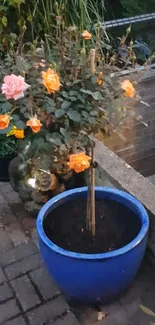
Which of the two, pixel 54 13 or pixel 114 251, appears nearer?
pixel 114 251

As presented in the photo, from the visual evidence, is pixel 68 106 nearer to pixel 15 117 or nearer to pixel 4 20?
pixel 15 117

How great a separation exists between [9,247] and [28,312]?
474mm

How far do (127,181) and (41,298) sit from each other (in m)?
0.73

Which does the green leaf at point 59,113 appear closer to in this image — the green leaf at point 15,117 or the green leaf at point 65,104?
the green leaf at point 65,104

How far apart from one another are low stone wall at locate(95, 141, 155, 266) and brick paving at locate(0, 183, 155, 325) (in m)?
0.20

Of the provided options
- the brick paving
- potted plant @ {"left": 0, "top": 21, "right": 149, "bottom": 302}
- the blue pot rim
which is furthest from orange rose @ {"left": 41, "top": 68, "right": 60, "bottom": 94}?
the brick paving

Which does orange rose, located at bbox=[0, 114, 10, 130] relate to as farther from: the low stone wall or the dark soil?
the low stone wall

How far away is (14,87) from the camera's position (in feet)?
5.07

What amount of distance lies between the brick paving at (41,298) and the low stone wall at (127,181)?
200mm

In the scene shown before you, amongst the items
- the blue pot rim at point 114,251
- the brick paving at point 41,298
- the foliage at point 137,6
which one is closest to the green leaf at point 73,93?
the blue pot rim at point 114,251

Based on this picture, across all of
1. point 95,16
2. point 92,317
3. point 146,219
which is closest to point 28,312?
point 92,317

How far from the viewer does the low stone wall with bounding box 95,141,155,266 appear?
81.4 inches

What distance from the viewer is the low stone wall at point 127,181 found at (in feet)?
6.78

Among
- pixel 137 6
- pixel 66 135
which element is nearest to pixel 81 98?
pixel 66 135
